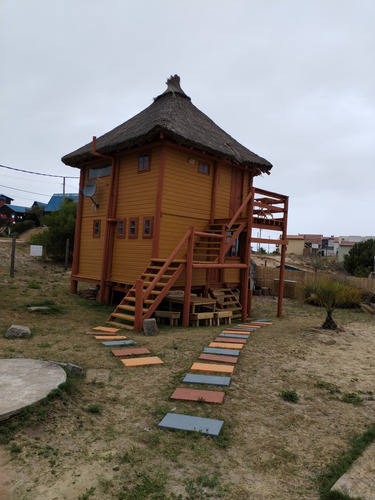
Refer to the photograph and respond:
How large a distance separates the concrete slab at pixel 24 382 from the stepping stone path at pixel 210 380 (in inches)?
55.6

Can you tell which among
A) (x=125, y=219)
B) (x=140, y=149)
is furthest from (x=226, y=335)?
(x=140, y=149)

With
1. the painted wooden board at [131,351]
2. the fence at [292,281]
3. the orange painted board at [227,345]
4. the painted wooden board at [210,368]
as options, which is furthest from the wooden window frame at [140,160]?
the fence at [292,281]

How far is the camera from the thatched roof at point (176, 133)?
1071 centimetres

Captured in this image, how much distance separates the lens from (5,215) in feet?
162

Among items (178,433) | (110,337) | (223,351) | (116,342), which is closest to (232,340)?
(223,351)

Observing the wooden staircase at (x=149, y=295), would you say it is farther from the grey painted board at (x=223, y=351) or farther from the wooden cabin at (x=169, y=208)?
the grey painted board at (x=223, y=351)

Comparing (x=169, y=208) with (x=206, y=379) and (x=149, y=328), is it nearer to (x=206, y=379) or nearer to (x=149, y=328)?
(x=149, y=328)

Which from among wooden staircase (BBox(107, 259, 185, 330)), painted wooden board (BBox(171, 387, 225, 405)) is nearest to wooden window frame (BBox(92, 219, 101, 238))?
wooden staircase (BBox(107, 259, 185, 330))

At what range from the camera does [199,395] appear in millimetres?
4738

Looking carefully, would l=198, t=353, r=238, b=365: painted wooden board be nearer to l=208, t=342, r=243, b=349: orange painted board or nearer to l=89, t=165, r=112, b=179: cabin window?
l=208, t=342, r=243, b=349: orange painted board

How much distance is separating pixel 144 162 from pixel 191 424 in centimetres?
922

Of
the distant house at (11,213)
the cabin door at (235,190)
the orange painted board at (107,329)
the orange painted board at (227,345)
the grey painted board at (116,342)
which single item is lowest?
the orange painted board at (107,329)

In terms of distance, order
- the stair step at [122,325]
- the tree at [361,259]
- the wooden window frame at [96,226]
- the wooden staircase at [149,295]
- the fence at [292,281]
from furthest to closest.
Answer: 1. the tree at [361,259]
2. the fence at [292,281]
3. the wooden window frame at [96,226]
4. the wooden staircase at [149,295]
5. the stair step at [122,325]

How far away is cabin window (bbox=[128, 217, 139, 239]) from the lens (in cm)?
1184
